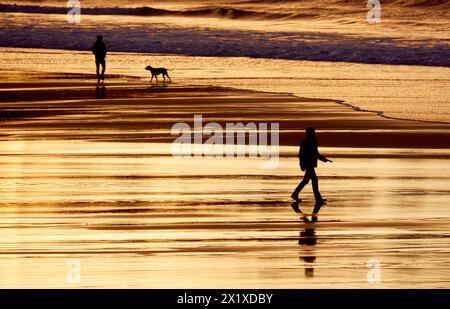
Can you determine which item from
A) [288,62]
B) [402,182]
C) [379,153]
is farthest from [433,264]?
[288,62]

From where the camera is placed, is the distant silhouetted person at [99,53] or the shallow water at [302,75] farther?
the distant silhouetted person at [99,53]

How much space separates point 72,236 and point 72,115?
13203mm

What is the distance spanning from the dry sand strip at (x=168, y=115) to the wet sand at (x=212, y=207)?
6 cm

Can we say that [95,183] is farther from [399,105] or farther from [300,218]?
[399,105]
